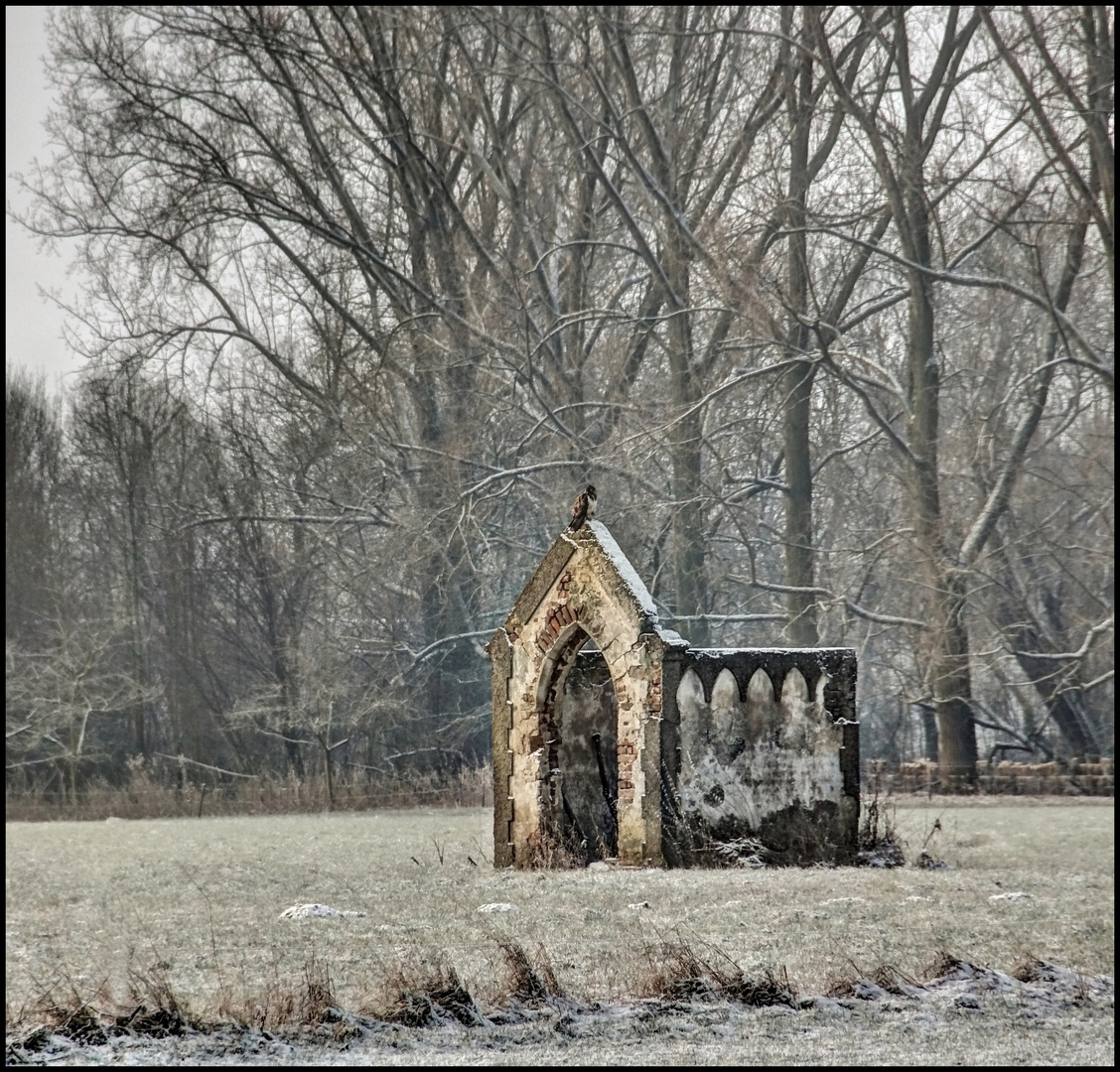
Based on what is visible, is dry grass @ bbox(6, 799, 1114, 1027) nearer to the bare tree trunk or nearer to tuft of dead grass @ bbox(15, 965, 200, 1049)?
tuft of dead grass @ bbox(15, 965, 200, 1049)

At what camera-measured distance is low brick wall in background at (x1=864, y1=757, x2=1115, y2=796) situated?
2586cm

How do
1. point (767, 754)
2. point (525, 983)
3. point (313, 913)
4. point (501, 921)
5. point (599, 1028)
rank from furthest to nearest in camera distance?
point (767, 754) → point (313, 913) → point (501, 921) → point (525, 983) → point (599, 1028)

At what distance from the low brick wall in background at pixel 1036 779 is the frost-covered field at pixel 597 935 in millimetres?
9111

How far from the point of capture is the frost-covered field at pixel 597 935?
7109 mm

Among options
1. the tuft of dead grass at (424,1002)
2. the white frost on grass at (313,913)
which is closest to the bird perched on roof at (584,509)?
the white frost on grass at (313,913)

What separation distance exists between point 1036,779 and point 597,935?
18.6 metres

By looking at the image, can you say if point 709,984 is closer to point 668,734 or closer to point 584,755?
point 668,734

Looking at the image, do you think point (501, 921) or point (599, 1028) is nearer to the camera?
point (599, 1028)

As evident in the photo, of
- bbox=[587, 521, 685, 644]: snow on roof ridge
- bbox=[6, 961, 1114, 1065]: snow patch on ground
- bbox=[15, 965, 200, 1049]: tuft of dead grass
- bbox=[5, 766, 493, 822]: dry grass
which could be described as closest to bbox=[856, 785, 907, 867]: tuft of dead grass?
bbox=[587, 521, 685, 644]: snow on roof ridge

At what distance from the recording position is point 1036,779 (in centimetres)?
2625

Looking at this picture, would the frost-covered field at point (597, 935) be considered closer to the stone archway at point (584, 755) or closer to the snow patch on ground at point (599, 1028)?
the snow patch on ground at point (599, 1028)

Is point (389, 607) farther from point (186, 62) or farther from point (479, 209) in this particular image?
point (186, 62)

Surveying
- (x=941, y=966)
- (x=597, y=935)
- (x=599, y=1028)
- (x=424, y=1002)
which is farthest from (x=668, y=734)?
(x=599, y=1028)

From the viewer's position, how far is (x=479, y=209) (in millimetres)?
34344
